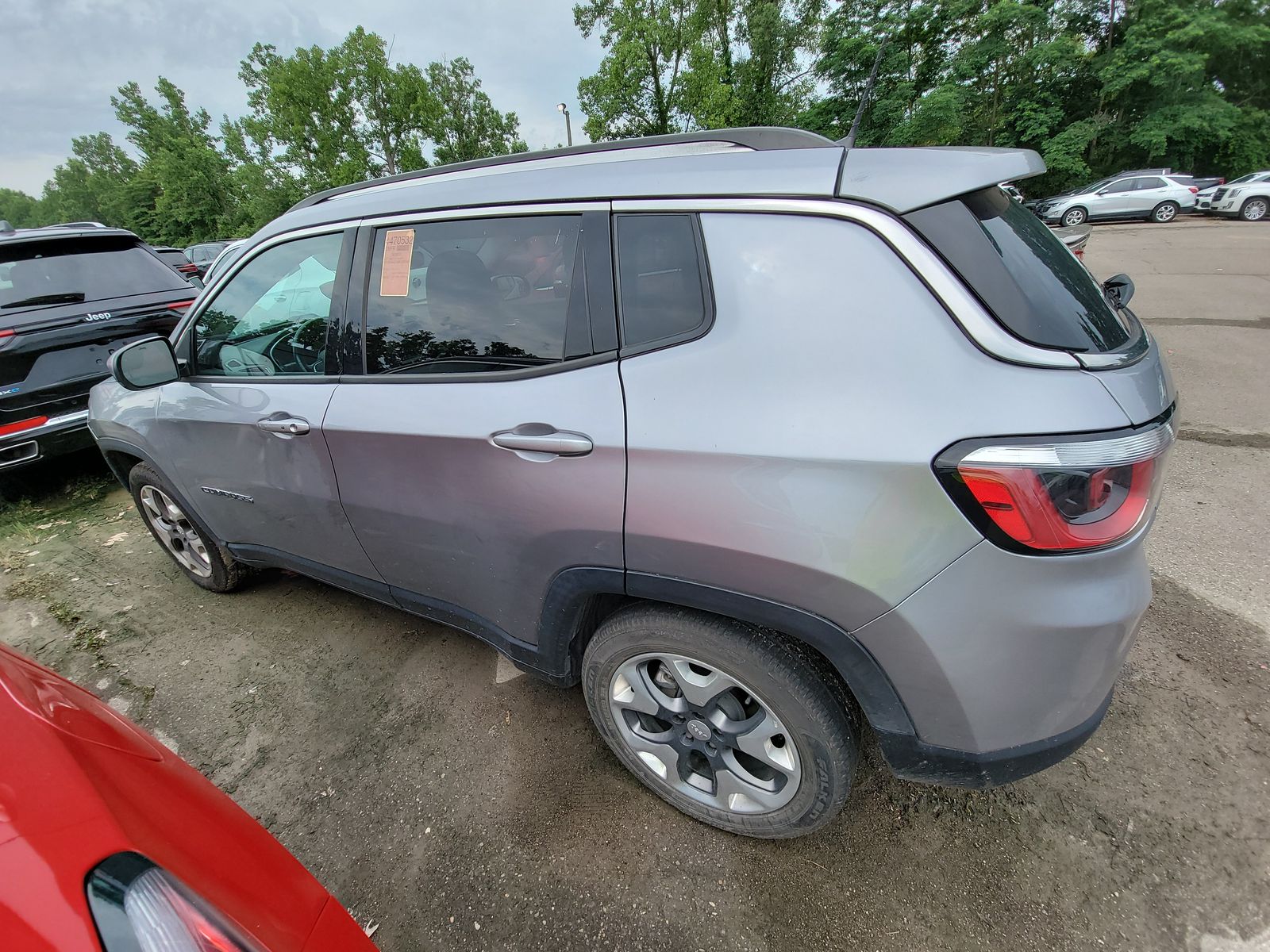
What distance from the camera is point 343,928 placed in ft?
3.34

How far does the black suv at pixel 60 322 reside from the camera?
3.86 m

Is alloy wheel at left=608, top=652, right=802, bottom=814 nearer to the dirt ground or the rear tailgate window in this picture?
the dirt ground

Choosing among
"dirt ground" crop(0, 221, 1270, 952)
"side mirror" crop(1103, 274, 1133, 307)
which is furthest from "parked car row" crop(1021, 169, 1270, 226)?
"side mirror" crop(1103, 274, 1133, 307)

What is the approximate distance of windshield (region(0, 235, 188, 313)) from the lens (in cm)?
404

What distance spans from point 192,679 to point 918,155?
3.38 m

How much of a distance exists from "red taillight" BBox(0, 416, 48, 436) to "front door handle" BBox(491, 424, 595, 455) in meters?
4.26

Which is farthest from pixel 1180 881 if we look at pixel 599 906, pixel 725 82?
pixel 725 82

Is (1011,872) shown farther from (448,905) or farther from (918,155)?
(918,155)

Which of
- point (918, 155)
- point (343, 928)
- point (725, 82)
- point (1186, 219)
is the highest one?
point (725, 82)

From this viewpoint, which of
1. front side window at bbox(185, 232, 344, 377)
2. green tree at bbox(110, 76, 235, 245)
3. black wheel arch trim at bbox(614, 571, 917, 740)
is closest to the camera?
black wheel arch trim at bbox(614, 571, 917, 740)

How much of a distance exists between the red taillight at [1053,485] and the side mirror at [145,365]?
2892mm

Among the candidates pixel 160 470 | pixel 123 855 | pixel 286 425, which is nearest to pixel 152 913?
pixel 123 855

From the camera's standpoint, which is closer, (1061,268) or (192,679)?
(1061,268)

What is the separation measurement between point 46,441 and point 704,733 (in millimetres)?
4881
